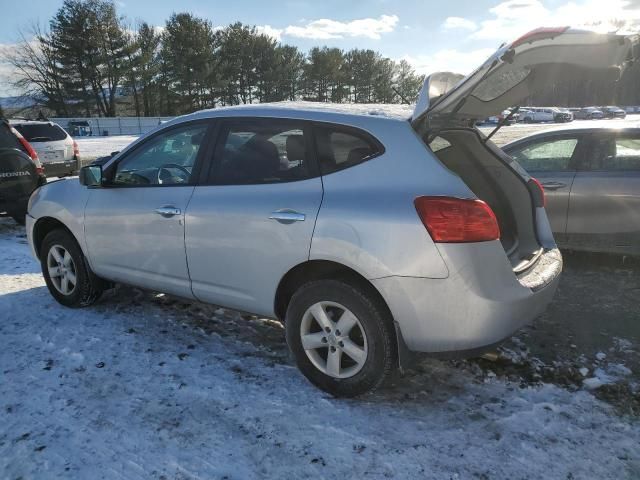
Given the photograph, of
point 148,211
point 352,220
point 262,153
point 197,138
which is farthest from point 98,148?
point 352,220

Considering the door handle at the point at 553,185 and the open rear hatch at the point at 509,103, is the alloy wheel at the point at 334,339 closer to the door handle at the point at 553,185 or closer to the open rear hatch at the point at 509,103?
the open rear hatch at the point at 509,103

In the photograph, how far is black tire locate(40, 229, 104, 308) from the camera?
422 centimetres

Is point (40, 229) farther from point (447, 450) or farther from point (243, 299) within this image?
point (447, 450)

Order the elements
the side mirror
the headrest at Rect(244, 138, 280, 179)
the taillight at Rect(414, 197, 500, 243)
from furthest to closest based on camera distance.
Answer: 1. the side mirror
2. the headrest at Rect(244, 138, 280, 179)
3. the taillight at Rect(414, 197, 500, 243)

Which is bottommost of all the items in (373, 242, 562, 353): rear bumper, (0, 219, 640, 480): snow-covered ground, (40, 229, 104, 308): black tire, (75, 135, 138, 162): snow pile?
(75, 135, 138, 162): snow pile

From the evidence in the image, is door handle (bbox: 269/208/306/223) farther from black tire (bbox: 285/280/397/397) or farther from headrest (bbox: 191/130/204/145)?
headrest (bbox: 191/130/204/145)

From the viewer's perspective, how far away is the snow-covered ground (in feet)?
7.77

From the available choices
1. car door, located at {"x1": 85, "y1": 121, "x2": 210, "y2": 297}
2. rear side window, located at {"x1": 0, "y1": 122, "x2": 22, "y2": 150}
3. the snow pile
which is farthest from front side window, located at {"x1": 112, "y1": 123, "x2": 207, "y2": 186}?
the snow pile

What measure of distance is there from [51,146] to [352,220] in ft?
39.4

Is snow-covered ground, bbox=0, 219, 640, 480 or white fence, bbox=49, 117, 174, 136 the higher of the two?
white fence, bbox=49, 117, 174, 136

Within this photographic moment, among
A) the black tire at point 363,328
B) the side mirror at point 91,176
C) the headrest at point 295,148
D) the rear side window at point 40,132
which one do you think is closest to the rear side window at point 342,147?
the headrest at point 295,148

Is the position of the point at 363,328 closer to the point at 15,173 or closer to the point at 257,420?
the point at 257,420

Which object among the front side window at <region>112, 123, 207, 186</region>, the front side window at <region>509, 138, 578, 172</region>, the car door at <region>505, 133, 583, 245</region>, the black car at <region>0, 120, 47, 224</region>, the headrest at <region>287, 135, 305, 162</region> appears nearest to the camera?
the headrest at <region>287, 135, 305, 162</region>

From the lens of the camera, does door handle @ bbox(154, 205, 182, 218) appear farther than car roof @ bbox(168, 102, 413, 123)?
Yes
